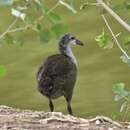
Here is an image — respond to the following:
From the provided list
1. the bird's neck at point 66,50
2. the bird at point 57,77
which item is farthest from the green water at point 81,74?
the bird at point 57,77

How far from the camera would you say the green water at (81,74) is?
29.6ft

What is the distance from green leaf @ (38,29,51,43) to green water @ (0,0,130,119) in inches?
166

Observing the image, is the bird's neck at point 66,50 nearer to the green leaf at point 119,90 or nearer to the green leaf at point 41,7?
the green leaf at point 119,90

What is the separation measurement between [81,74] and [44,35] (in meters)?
6.23

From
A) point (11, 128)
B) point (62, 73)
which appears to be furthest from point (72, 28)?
point (11, 128)

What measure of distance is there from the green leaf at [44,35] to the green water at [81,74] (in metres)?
4.21

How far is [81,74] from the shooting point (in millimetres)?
10172

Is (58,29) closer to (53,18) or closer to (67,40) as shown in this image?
(53,18)

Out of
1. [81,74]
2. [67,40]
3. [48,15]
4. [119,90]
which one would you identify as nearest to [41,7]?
[48,15]

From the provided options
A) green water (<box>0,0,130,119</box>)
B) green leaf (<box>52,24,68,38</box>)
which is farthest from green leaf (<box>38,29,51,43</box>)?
green water (<box>0,0,130,119</box>)

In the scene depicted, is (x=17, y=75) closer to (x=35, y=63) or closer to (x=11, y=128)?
(x=35, y=63)

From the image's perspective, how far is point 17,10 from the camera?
3.79 metres

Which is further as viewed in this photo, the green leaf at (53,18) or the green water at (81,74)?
the green water at (81,74)

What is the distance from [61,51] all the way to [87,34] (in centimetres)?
374
